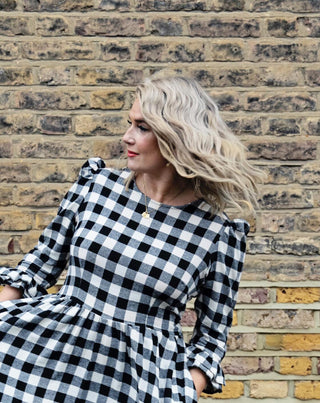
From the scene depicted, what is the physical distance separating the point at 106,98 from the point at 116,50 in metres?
0.23

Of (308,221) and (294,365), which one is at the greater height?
(308,221)

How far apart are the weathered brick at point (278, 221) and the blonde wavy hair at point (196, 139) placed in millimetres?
1054

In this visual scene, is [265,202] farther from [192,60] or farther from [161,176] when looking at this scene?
[161,176]

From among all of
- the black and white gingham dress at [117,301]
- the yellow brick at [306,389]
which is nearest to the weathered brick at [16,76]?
the black and white gingham dress at [117,301]

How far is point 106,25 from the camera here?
2826 mm

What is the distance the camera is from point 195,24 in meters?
2.84

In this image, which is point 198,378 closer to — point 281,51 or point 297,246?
point 297,246

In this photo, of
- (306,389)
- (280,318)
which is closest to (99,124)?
(280,318)

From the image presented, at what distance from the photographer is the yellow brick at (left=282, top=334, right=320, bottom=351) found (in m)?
2.99

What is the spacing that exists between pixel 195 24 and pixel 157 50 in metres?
0.21

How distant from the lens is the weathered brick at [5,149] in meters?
2.86

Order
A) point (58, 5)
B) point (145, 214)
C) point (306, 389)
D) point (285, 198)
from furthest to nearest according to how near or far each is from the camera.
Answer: point (306, 389), point (285, 198), point (58, 5), point (145, 214)

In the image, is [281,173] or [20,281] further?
[281,173]

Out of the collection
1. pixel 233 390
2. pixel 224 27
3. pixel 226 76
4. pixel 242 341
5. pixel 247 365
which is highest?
pixel 224 27
